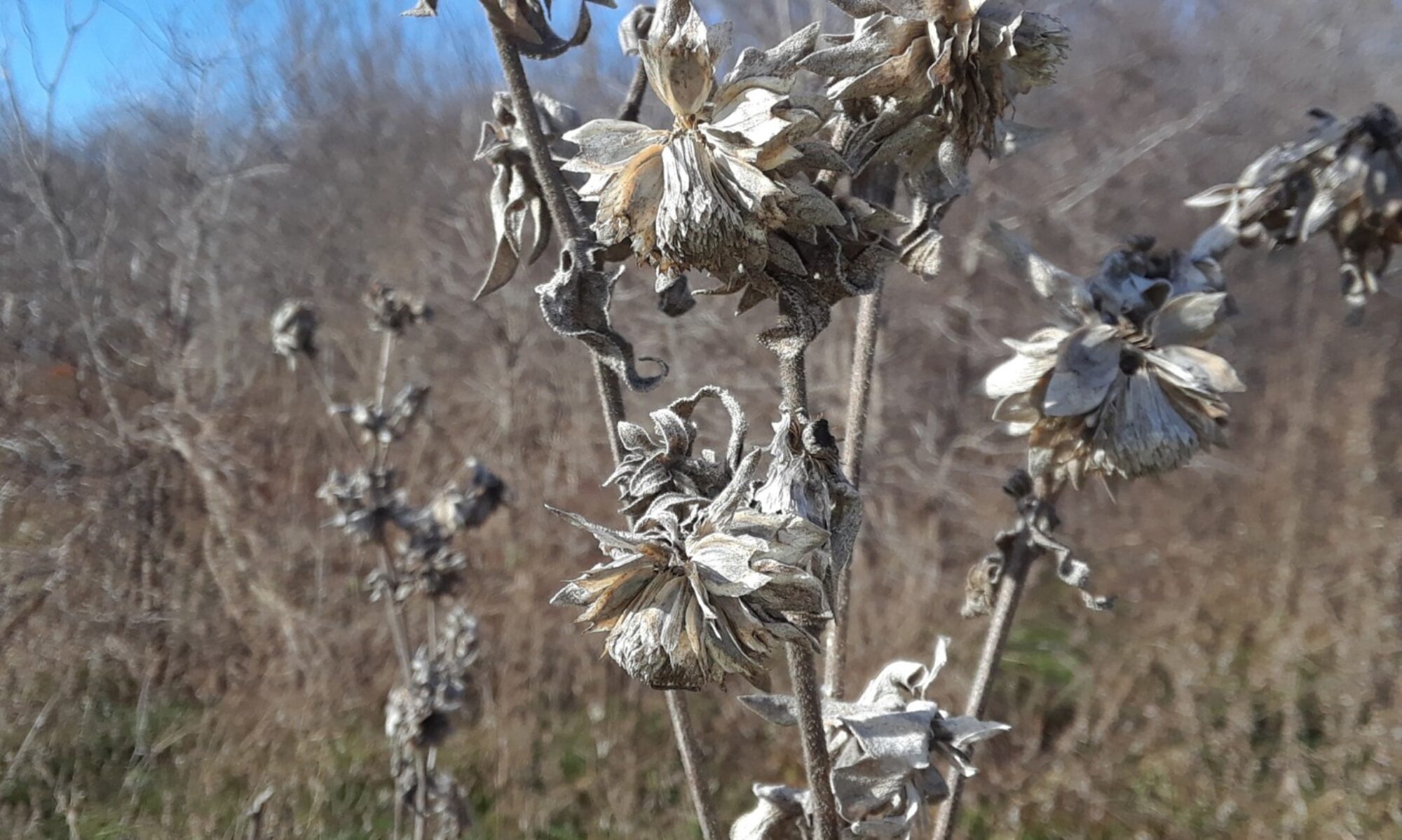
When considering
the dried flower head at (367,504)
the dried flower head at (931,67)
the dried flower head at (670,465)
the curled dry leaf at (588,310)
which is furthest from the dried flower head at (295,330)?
the dried flower head at (931,67)

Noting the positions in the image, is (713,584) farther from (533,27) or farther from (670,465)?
(533,27)

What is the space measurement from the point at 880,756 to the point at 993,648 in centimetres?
29

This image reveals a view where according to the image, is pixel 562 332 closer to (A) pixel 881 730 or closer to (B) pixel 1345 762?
(A) pixel 881 730

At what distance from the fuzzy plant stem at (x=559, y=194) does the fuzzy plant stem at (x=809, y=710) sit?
17 cm

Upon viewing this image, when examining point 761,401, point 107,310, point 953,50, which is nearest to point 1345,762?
point 761,401

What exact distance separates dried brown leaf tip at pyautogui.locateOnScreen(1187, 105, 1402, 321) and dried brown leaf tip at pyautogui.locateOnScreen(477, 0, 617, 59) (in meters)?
0.97

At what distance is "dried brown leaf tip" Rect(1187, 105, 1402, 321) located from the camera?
4.39 feet

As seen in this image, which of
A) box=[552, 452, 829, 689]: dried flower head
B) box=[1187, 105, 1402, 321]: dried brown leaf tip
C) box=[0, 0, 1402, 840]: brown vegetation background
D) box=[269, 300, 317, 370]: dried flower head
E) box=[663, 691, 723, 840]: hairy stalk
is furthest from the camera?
box=[0, 0, 1402, 840]: brown vegetation background

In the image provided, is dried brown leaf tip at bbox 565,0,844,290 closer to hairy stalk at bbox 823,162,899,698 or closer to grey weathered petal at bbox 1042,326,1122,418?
hairy stalk at bbox 823,162,899,698

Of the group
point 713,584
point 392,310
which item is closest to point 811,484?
point 713,584

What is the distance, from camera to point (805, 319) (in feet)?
2.60

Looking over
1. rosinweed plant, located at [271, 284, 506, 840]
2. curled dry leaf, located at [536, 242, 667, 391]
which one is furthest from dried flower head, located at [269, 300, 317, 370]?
curled dry leaf, located at [536, 242, 667, 391]

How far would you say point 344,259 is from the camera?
8906 mm

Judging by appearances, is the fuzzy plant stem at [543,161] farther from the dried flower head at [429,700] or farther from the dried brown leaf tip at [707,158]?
the dried flower head at [429,700]
